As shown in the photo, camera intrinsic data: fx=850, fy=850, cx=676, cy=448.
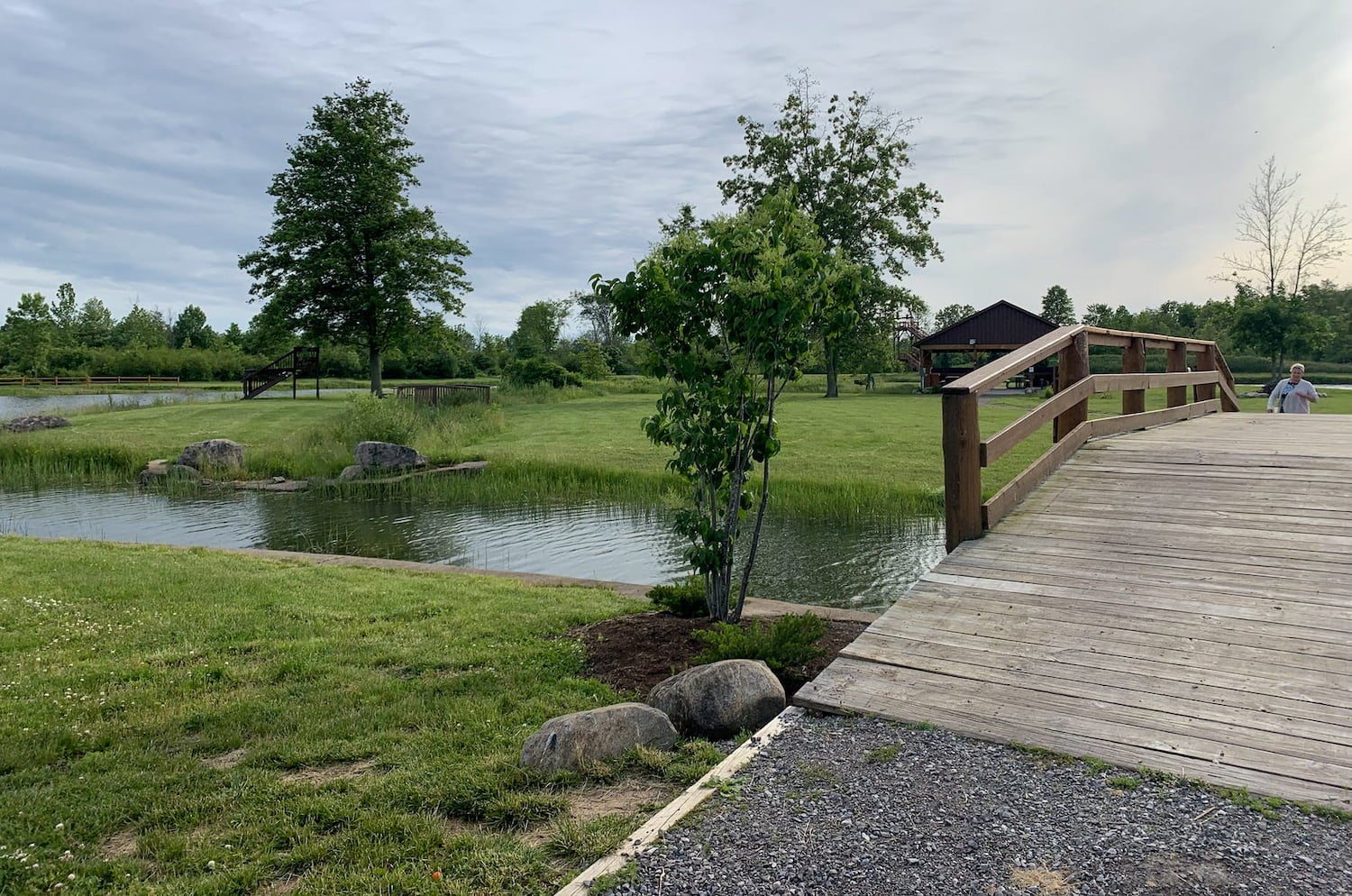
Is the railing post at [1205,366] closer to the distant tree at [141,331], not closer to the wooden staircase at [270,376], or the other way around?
the wooden staircase at [270,376]

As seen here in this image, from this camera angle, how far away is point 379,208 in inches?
1260

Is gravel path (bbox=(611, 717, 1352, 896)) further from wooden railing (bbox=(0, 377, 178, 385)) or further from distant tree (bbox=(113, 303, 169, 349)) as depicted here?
distant tree (bbox=(113, 303, 169, 349))

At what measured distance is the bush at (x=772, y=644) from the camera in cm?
439

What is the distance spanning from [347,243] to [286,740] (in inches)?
1195

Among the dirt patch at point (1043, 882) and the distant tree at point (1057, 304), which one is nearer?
the dirt patch at point (1043, 882)

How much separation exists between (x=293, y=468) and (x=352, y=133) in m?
18.8

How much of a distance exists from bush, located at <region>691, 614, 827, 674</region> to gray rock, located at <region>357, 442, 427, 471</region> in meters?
14.4

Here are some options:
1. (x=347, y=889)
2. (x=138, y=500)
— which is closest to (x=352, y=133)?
(x=138, y=500)

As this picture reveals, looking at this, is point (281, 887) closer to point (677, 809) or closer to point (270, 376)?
point (677, 809)

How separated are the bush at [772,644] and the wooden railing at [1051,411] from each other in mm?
1337

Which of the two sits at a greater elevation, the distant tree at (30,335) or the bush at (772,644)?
the distant tree at (30,335)

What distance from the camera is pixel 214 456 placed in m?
17.9

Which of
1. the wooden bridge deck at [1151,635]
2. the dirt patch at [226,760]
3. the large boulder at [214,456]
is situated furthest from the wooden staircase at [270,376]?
the wooden bridge deck at [1151,635]

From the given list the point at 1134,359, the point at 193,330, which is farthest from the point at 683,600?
the point at 193,330
